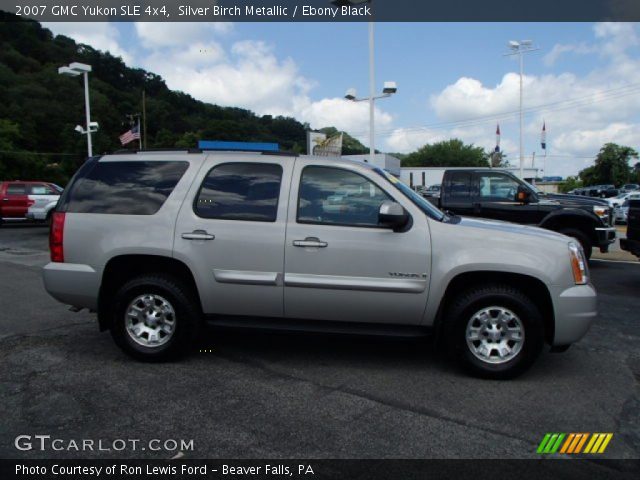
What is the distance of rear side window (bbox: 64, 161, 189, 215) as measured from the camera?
4.54 meters

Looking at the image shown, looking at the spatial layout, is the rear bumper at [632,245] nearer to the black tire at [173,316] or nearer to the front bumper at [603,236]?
the front bumper at [603,236]

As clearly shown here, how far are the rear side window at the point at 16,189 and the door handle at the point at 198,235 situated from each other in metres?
18.0

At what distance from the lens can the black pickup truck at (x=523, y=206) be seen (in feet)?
30.9

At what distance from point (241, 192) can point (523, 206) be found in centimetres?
691

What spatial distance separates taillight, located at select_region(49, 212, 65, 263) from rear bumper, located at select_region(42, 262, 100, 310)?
7 cm

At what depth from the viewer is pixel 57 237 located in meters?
4.52

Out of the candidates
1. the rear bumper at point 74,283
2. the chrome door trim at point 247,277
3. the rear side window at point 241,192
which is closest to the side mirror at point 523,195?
the rear side window at point 241,192

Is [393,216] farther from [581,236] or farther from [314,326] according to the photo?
[581,236]

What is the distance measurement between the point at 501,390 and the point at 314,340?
194cm

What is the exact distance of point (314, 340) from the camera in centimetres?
516

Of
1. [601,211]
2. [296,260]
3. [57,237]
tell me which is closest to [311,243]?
[296,260]

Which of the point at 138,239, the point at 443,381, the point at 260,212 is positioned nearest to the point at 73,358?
the point at 138,239
